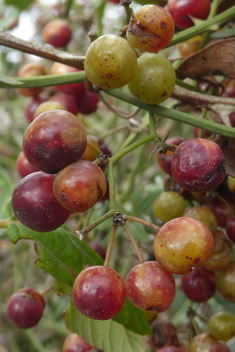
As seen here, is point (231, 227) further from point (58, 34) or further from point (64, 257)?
point (58, 34)

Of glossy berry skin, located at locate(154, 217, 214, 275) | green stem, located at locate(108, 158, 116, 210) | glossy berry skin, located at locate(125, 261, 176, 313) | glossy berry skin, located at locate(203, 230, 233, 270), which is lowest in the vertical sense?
glossy berry skin, located at locate(203, 230, 233, 270)

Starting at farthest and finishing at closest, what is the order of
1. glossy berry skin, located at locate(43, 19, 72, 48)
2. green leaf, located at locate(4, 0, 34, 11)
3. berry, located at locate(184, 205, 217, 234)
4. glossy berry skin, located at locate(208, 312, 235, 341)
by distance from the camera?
1. green leaf, located at locate(4, 0, 34, 11)
2. glossy berry skin, located at locate(43, 19, 72, 48)
3. glossy berry skin, located at locate(208, 312, 235, 341)
4. berry, located at locate(184, 205, 217, 234)

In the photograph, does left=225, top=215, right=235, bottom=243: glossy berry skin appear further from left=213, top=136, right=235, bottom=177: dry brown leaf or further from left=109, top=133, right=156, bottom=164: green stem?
left=109, top=133, right=156, bottom=164: green stem

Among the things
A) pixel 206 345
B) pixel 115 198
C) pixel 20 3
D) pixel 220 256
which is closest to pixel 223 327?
pixel 206 345

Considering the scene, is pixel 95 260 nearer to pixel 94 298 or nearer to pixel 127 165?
pixel 94 298

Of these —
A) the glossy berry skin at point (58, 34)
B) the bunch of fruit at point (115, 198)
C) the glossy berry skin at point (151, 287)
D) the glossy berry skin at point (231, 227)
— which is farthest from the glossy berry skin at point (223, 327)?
the glossy berry skin at point (58, 34)

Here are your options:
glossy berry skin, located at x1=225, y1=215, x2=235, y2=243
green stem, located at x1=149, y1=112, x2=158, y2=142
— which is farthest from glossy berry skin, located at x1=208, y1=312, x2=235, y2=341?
green stem, located at x1=149, y1=112, x2=158, y2=142
